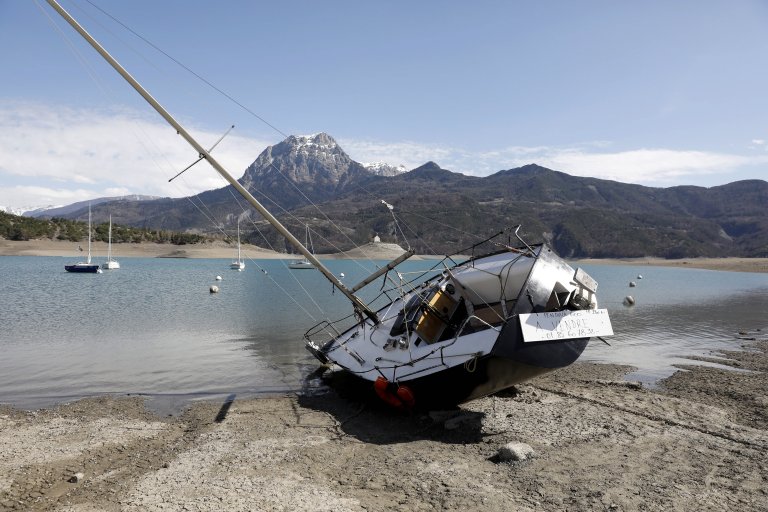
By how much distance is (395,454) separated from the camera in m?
11.0

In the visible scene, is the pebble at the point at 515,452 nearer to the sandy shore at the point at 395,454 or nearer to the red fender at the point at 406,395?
the sandy shore at the point at 395,454

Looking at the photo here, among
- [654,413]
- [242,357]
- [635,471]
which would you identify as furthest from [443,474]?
[242,357]

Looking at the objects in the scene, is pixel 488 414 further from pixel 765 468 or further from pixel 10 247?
pixel 10 247

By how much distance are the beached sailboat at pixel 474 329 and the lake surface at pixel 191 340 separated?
489 centimetres

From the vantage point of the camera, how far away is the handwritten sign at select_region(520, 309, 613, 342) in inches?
474

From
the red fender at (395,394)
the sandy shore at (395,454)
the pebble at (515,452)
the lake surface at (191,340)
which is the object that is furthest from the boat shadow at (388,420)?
the lake surface at (191,340)

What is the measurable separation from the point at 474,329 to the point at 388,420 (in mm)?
3667

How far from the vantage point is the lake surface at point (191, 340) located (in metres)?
17.7

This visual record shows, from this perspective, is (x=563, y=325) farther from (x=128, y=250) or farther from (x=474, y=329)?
(x=128, y=250)

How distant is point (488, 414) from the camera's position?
539 inches

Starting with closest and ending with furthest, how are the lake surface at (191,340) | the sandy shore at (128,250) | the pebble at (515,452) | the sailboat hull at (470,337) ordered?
the pebble at (515,452) → the sailboat hull at (470,337) → the lake surface at (191,340) → the sandy shore at (128,250)

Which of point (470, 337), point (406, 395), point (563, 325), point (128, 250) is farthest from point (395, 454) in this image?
point (128, 250)

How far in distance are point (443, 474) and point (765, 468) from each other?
21.6 feet

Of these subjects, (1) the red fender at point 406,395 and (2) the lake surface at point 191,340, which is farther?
(2) the lake surface at point 191,340
